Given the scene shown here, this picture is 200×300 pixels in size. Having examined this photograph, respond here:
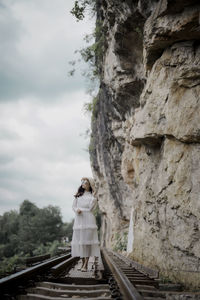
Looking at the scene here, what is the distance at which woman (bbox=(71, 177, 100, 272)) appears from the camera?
5730 mm

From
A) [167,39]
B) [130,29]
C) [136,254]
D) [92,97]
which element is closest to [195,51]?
[167,39]

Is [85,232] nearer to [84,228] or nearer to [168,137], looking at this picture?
[84,228]

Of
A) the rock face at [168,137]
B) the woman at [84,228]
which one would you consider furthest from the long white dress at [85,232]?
the rock face at [168,137]

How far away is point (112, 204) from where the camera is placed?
65.7ft

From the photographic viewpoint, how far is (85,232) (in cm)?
579

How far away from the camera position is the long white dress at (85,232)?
5730 mm

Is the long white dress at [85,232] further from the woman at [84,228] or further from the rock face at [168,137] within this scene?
the rock face at [168,137]

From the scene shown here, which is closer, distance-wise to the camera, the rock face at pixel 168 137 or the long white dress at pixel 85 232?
the rock face at pixel 168 137

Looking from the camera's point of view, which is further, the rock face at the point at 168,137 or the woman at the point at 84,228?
the woman at the point at 84,228

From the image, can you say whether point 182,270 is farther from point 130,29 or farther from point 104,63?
point 104,63

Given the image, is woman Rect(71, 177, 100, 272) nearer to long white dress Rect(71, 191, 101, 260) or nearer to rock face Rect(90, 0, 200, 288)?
long white dress Rect(71, 191, 101, 260)

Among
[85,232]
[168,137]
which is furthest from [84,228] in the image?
[168,137]

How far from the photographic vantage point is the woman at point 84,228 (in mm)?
5730

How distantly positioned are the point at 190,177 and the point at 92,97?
13.9 meters
